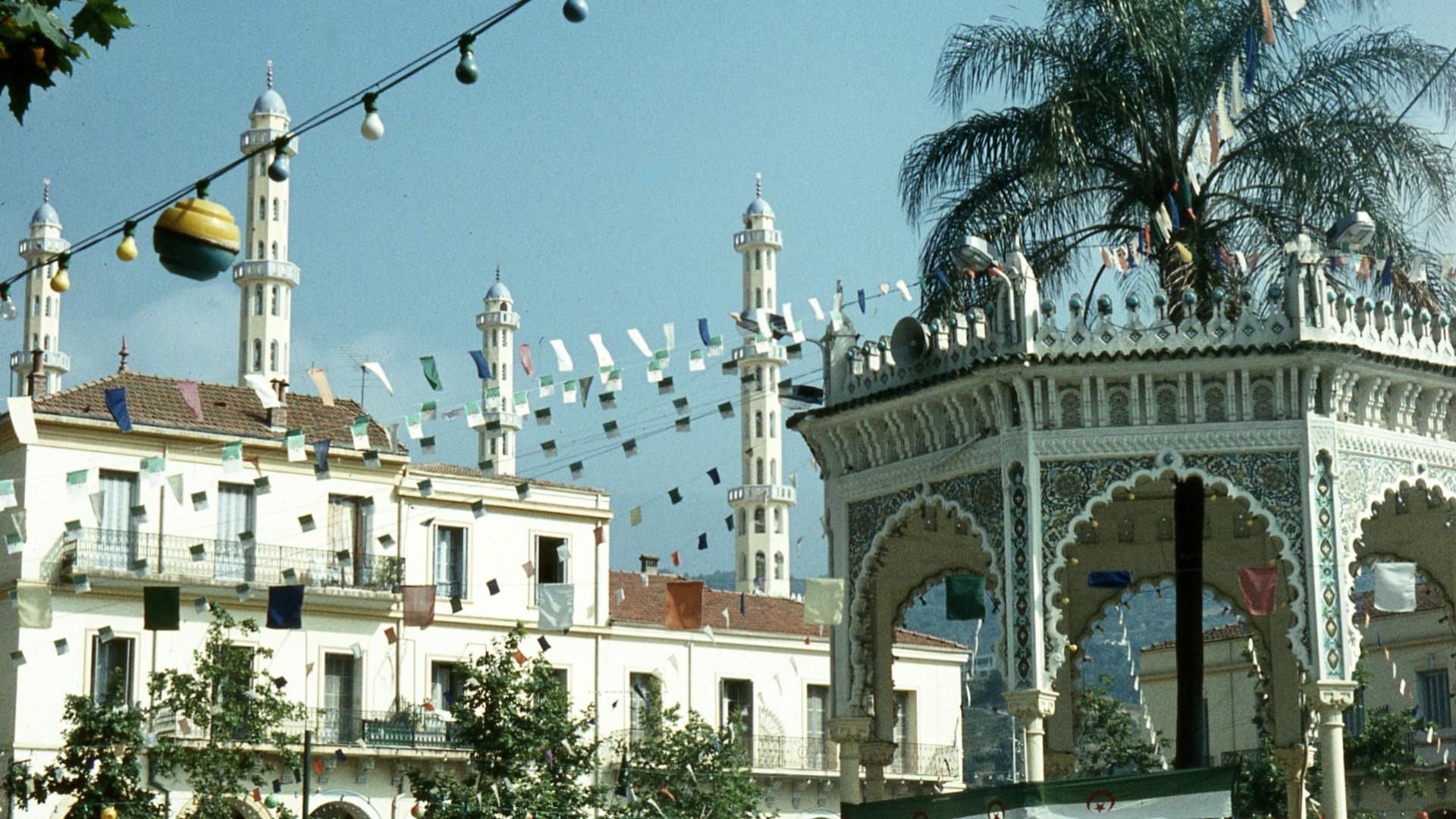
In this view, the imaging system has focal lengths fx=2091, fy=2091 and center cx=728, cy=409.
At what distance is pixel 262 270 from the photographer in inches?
2205

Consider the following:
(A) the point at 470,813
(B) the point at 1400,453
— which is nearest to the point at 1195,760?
(B) the point at 1400,453

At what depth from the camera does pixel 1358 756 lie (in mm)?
42281

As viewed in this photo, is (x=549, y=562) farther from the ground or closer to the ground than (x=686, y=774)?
farther from the ground

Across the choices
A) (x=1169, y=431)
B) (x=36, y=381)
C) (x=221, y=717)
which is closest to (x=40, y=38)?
(x=1169, y=431)

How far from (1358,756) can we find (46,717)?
84.1 feet

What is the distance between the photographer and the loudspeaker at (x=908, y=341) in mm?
22328

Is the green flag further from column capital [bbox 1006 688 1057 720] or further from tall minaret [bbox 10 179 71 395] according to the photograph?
tall minaret [bbox 10 179 71 395]

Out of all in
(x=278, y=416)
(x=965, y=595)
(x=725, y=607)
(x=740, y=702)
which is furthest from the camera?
(x=725, y=607)

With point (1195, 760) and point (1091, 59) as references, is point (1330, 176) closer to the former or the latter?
point (1091, 59)

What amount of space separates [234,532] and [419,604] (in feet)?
14.7

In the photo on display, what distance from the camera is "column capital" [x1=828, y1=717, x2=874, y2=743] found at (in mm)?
22828

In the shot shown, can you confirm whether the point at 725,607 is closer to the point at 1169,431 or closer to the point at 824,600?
the point at 824,600

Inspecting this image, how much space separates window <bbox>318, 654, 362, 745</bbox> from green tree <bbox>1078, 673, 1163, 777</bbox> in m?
14.5

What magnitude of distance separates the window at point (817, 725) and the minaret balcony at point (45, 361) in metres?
28.0
